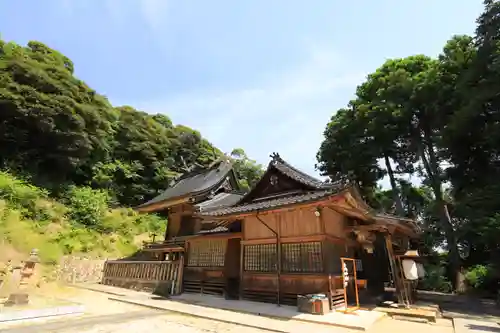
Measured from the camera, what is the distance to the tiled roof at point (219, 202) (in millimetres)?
16992

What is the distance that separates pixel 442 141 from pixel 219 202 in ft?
52.2

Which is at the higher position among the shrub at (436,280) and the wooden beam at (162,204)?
the wooden beam at (162,204)

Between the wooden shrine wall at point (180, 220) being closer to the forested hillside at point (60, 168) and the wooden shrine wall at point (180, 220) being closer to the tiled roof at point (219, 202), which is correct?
the tiled roof at point (219, 202)

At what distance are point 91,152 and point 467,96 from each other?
113ft

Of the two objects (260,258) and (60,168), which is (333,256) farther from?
(60,168)

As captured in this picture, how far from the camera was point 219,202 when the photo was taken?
18.2m

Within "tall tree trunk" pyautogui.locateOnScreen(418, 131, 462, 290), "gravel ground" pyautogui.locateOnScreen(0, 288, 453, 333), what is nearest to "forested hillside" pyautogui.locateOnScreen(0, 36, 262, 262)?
"gravel ground" pyautogui.locateOnScreen(0, 288, 453, 333)

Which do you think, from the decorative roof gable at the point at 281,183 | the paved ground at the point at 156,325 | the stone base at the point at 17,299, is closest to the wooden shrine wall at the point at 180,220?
the decorative roof gable at the point at 281,183

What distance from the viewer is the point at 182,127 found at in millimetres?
52562

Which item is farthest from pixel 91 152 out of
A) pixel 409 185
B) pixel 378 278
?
pixel 409 185

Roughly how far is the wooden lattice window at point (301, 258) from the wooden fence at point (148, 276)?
6068 millimetres

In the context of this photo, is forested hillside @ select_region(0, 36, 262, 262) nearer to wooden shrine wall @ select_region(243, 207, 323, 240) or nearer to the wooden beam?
the wooden beam

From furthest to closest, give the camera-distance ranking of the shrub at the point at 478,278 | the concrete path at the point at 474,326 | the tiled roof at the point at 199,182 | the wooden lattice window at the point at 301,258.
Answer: the tiled roof at the point at 199,182 → the shrub at the point at 478,278 → the wooden lattice window at the point at 301,258 → the concrete path at the point at 474,326

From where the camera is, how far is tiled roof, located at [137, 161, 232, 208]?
63.4 feet
